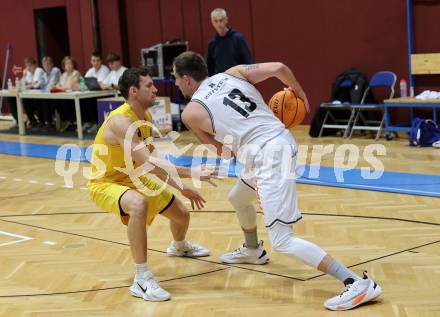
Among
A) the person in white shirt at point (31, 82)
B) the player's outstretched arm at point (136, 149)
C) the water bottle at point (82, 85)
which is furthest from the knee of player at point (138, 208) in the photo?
the person in white shirt at point (31, 82)

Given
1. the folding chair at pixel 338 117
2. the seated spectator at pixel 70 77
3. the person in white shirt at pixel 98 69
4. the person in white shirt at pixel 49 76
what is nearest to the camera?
the folding chair at pixel 338 117

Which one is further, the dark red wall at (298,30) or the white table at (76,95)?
the white table at (76,95)

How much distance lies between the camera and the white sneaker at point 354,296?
420 centimetres

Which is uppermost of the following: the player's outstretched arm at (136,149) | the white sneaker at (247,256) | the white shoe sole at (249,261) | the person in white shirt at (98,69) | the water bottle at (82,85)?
the person in white shirt at (98,69)

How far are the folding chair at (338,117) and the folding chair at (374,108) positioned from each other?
0.32ft

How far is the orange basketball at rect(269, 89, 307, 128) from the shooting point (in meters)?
4.98

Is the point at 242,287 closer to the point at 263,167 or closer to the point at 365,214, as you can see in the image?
the point at 263,167

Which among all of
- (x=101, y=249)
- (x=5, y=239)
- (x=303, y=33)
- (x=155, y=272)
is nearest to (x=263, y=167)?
(x=155, y=272)

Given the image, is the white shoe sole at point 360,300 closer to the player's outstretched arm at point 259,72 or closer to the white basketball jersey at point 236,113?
the white basketball jersey at point 236,113

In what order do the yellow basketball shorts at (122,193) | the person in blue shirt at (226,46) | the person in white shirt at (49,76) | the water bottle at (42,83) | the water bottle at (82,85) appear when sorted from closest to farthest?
1. the yellow basketball shorts at (122,193)
2. the person in blue shirt at (226,46)
3. the water bottle at (82,85)
4. the person in white shirt at (49,76)
5. the water bottle at (42,83)

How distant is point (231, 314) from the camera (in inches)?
168

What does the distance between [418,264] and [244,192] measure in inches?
49.7

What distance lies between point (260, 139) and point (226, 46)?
5.27 metres

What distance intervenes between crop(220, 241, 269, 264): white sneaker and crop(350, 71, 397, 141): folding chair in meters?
5.68
